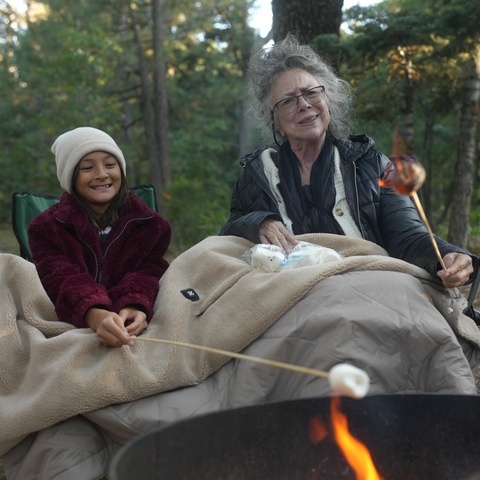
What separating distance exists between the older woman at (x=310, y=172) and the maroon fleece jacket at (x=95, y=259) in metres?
0.45

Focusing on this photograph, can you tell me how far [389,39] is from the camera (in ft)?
15.2

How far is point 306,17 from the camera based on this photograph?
4297 mm

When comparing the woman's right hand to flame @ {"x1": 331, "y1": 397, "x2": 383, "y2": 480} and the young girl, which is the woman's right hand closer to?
the young girl

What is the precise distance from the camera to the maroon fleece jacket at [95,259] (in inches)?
74.9

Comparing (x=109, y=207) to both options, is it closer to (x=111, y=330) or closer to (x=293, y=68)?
(x=111, y=330)

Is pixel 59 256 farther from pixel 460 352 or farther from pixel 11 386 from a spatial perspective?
pixel 460 352

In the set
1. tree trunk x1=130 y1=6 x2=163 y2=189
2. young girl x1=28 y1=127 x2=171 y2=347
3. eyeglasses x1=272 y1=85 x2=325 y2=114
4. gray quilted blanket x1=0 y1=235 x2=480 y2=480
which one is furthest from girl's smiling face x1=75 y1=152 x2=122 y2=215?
tree trunk x1=130 y1=6 x2=163 y2=189

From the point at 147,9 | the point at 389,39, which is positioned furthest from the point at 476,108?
the point at 147,9

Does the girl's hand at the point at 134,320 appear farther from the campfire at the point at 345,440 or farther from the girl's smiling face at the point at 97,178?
the campfire at the point at 345,440

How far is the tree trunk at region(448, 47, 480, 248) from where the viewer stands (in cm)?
492

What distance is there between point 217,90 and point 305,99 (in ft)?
41.7

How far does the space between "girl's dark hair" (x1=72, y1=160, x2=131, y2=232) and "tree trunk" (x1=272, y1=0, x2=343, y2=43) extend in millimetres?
2697

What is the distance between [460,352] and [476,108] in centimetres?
427

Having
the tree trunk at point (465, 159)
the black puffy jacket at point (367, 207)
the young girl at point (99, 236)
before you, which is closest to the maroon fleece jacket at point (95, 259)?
the young girl at point (99, 236)
